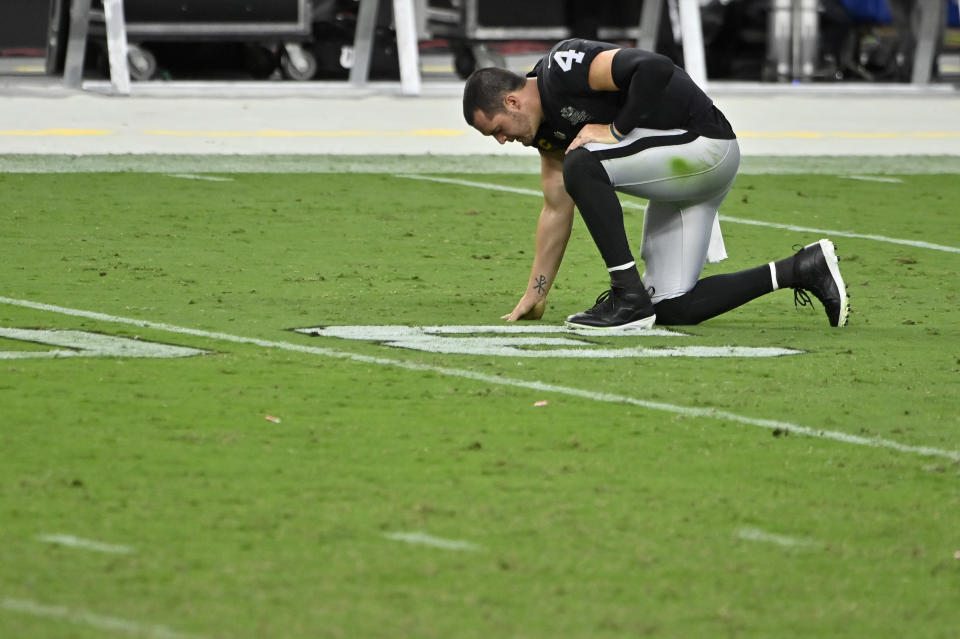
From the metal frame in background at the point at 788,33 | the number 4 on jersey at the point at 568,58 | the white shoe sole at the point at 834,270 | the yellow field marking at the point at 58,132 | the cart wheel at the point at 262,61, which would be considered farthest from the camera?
the cart wheel at the point at 262,61

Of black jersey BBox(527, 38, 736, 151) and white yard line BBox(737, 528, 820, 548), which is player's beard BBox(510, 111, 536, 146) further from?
white yard line BBox(737, 528, 820, 548)

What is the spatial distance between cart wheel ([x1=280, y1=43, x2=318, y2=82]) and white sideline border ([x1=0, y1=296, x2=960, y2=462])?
14757 mm

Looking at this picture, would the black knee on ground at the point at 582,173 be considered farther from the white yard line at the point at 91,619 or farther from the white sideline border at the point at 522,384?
the white yard line at the point at 91,619

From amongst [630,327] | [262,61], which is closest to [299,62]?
[262,61]

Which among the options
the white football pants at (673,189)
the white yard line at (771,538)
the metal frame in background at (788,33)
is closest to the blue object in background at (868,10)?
the metal frame in background at (788,33)

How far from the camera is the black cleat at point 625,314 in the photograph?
7.35m

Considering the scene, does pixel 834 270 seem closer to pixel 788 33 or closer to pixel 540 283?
pixel 540 283

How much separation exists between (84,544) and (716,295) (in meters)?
3.82

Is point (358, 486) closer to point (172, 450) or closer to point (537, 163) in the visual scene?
point (172, 450)

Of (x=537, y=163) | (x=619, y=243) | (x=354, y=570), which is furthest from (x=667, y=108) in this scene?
(x=537, y=163)

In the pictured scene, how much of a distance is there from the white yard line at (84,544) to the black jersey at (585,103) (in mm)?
3443

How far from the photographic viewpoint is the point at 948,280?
909cm

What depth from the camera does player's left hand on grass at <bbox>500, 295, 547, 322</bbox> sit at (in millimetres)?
7555

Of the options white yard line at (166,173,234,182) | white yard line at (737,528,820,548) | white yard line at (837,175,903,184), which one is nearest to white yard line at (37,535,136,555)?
white yard line at (737,528,820,548)
